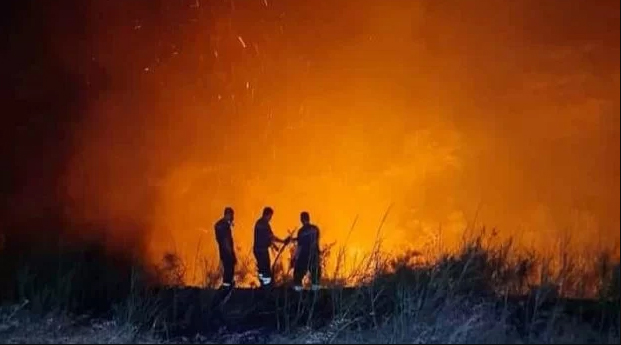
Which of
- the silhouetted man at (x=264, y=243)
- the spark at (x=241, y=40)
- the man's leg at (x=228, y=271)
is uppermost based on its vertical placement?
the spark at (x=241, y=40)

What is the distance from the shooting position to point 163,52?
44.8ft

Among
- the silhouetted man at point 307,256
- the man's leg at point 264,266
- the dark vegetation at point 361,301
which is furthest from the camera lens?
the man's leg at point 264,266

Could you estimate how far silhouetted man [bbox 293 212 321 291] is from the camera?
11172 mm

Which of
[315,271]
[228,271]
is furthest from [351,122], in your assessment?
[228,271]

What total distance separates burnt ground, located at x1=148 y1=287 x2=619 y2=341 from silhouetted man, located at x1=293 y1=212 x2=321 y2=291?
217mm

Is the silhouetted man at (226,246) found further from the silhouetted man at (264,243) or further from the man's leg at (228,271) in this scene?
the silhouetted man at (264,243)

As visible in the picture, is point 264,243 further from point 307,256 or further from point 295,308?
point 295,308

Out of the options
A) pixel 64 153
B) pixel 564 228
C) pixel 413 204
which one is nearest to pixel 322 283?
pixel 413 204

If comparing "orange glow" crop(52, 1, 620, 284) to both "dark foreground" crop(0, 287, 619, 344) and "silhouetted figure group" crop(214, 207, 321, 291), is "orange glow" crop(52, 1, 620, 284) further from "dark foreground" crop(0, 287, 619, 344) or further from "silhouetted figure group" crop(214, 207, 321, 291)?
"dark foreground" crop(0, 287, 619, 344)

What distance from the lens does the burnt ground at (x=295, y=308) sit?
902 cm

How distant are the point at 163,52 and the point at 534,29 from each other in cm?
601

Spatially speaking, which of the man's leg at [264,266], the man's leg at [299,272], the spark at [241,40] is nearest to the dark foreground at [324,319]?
the man's leg at [299,272]

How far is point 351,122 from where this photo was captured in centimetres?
1240

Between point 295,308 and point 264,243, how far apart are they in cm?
130
